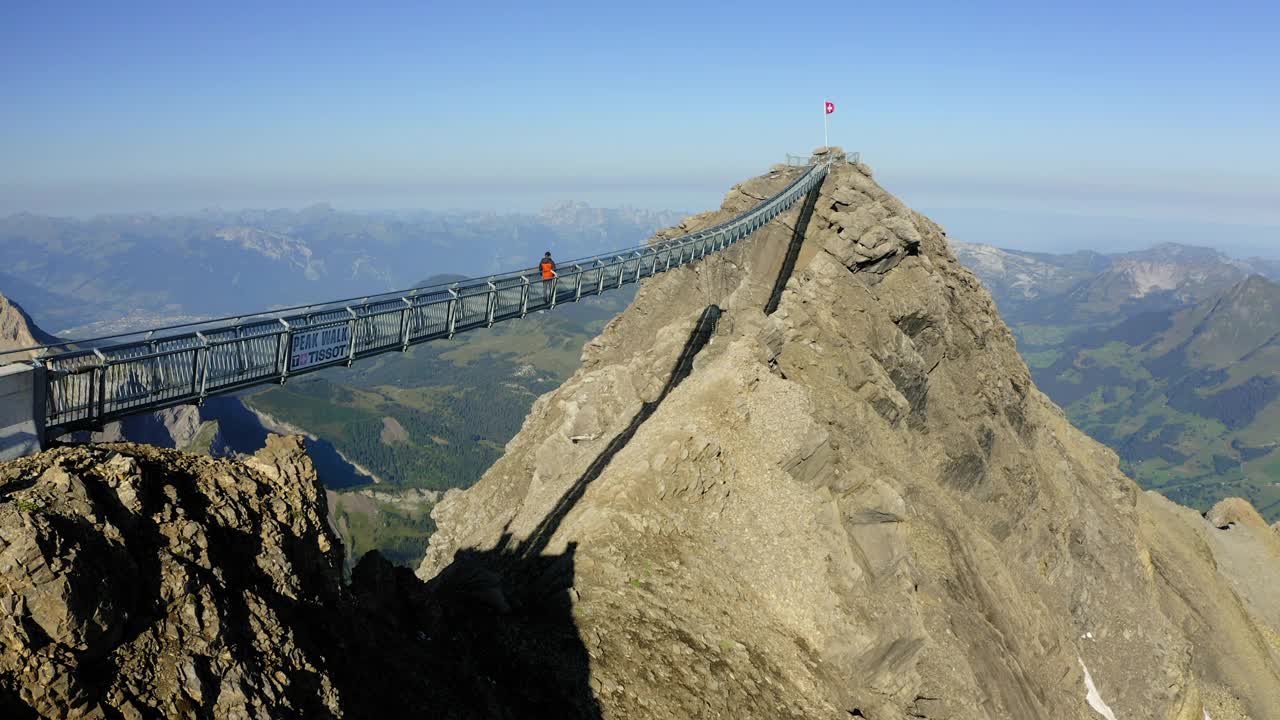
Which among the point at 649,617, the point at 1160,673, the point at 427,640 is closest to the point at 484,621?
the point at 427,640

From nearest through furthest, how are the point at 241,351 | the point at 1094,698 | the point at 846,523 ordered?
the point at 241,351 < the point at 846,523 < the point at 1094,698

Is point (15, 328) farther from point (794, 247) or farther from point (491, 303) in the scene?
point (491, 303)

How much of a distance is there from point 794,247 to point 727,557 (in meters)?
42.7

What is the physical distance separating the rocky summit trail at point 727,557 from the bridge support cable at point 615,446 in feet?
1.00

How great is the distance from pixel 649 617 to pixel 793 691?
5.40 meters

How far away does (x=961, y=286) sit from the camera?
198 ft

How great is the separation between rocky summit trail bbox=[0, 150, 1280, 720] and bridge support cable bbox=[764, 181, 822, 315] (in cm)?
35

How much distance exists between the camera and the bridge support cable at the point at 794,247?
59.9m

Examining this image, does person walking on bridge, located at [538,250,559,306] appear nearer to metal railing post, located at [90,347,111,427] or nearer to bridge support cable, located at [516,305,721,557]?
bridge support cable, located at [516,305,721,557]

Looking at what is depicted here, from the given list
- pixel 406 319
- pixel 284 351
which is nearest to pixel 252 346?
pixel 284 351

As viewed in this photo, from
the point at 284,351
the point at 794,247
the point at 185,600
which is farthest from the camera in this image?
the point at 794,247

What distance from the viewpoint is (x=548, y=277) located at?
40.7 m

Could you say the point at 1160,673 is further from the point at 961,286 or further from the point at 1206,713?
the point at 961,286

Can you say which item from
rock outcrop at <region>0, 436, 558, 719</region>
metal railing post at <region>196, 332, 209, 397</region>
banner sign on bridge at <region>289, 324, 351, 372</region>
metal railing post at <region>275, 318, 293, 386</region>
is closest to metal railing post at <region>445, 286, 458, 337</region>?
banner sign on bridge at <region>289, 324, 351, 372</region>
